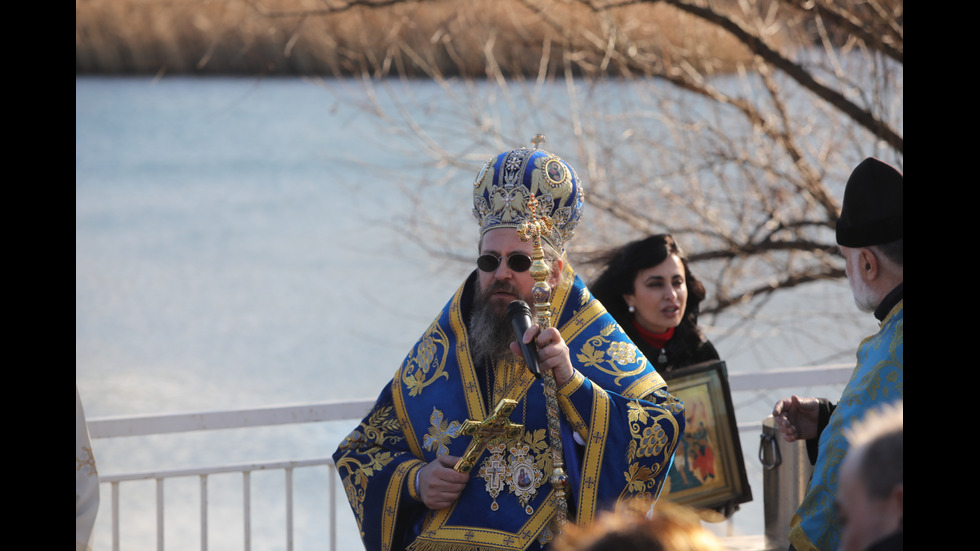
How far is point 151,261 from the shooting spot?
16469 mm

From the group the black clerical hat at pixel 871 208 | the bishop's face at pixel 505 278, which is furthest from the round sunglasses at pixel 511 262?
the black clerical hat at pixel 871 208

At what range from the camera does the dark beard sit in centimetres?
300

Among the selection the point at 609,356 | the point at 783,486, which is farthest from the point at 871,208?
the point at 783,486

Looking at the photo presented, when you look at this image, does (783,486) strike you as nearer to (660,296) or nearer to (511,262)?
(660,296)

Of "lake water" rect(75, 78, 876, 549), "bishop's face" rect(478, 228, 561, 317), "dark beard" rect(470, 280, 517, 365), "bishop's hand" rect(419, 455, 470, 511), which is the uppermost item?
"lake water" rect(75, 78, 876, 549)

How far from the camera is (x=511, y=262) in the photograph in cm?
297

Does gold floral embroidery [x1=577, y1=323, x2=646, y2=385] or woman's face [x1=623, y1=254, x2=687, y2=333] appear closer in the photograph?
gold floral embroidery [x1=577, y1=323, x2=646, y2=385]

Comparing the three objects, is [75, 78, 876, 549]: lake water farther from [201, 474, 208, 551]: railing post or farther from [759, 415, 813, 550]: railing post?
[759, 415, 813, 550]: railing post

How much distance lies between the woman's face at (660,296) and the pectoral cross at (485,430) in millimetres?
1554

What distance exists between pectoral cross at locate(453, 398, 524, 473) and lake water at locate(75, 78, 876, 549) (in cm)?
265

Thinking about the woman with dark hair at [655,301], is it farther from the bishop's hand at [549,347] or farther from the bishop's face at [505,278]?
the bishop's hand at [549,347]

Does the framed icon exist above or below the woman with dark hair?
below

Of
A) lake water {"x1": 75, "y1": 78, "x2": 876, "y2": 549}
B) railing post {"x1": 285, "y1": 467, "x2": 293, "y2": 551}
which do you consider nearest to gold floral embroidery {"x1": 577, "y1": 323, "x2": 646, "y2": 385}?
railing post {"x1": 285, "y1": 467, "x2": 293, "y2": 551}
